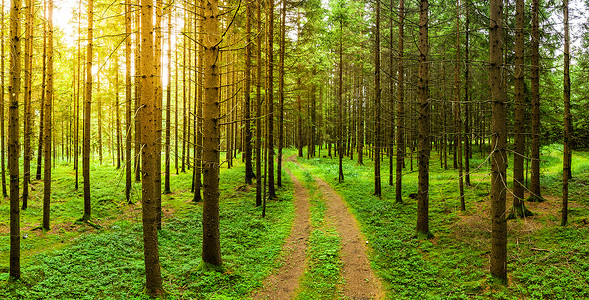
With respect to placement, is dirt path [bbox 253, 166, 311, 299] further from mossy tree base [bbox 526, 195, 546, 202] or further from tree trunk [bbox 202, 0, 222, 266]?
mossy tree base [bbox 526, 195, 546, 202]

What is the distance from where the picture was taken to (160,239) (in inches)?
386

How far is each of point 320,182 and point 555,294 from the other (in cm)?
1492

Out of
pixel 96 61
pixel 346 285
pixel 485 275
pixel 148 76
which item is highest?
pixel 96 61

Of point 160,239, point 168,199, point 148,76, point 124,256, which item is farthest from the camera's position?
point 168,199

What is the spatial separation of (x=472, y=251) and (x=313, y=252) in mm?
5017

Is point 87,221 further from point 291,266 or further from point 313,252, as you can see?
point 313,252

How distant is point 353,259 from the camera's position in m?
9.11

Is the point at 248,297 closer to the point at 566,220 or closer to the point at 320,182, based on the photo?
the point at 566,220

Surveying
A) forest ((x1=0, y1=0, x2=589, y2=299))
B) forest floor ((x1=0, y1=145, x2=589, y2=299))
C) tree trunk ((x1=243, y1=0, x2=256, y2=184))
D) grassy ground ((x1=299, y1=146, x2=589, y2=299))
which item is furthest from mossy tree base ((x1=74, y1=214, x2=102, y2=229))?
grassy ground ((x1=299, y1=146, x2=589, y2=299))

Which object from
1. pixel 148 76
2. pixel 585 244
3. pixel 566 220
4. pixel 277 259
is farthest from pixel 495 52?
pixel 277 259

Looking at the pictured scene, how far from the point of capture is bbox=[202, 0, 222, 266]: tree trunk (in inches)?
278

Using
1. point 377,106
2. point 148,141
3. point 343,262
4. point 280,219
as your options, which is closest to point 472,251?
point 343,262

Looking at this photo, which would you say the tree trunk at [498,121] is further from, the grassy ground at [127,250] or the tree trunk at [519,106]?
the grassy ground at [127,250]

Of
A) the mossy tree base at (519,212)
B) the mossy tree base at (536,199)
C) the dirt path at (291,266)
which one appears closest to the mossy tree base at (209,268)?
the dirt path at (291,266)
